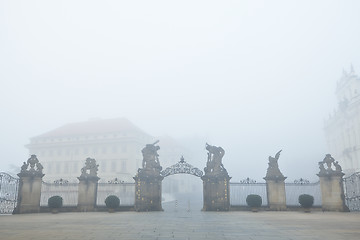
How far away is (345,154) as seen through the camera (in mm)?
61562

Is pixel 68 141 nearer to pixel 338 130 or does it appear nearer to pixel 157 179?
pixel 157 179

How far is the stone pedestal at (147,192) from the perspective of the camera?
79.3 feet

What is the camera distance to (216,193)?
24.2m

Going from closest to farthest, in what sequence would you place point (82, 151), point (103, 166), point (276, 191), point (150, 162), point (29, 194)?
point (29, 194)
point (276, 191)
point (150, 162)
point (103, 166)
point (82, 151)

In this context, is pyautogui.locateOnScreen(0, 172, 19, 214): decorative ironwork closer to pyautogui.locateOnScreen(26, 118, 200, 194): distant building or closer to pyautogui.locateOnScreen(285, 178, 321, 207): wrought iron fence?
pyautogui.locateOnScreen(285, 178, 321, 207): wrought iron fence

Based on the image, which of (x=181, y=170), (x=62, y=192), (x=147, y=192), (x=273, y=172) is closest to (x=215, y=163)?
(x=181, y=170)

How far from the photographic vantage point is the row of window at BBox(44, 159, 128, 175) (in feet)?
239

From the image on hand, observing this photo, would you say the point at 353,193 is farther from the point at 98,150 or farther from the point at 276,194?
the point at 98,150

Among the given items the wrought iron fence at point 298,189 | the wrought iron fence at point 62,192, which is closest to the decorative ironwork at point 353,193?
the wrought iron fence at point 298,189

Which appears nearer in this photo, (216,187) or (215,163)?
(216,187)

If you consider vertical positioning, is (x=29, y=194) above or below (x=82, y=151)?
below

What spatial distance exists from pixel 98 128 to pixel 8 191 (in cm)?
5780

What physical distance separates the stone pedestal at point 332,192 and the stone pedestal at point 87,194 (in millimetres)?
18504

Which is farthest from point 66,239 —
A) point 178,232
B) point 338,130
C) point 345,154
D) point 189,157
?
point 189,157
